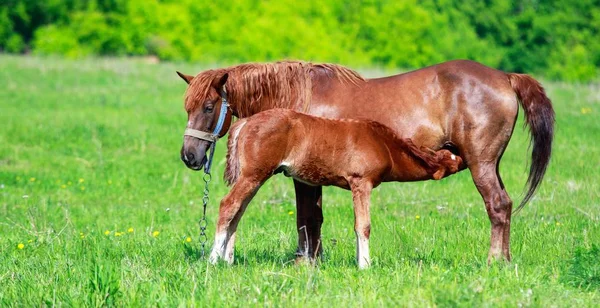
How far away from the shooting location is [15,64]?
30453mm

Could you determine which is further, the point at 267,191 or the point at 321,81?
the point at 267,191

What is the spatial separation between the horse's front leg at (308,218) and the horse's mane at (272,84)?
70 centimetres

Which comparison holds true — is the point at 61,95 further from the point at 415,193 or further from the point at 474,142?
the point at 474,142

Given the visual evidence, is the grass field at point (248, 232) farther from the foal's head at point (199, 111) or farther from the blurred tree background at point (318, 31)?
the blurred tree background at point (318, 31)

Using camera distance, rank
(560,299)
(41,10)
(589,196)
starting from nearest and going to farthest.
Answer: (560,299), (589,196), (41,10)

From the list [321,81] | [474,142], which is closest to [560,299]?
[474,142]

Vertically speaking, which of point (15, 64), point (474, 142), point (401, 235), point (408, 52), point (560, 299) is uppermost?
point (474, 142)

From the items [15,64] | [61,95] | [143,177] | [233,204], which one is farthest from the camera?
[15,64]

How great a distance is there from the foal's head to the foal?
21.9 inches

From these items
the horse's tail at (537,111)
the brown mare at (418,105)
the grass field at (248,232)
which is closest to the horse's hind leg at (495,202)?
the brown mare at (418,105)

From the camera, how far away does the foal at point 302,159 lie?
6.39 metres

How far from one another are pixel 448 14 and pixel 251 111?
73.7 metres

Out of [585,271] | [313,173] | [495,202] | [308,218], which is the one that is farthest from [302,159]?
[585,271]

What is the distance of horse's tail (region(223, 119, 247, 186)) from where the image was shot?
6.52m
